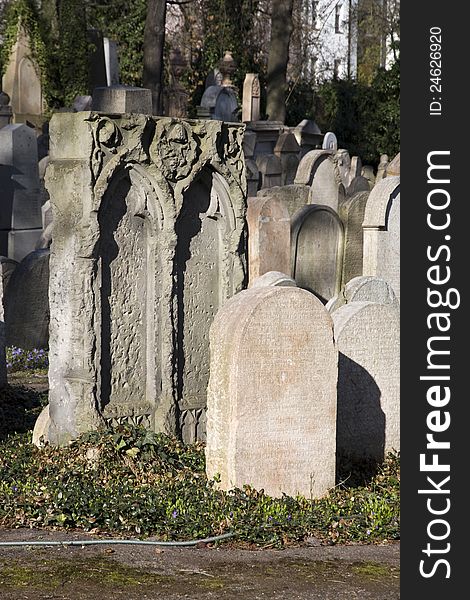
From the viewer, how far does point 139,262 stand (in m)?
8.22

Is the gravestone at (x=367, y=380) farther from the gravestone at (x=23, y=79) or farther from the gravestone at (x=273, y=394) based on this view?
the gravestone at (x=23, y=79)

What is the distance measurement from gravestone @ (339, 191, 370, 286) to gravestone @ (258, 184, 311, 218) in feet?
3.38

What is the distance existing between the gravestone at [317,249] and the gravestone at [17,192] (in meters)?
4.92

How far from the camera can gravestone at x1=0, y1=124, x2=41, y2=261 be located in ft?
53.1

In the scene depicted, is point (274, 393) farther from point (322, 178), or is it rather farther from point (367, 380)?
point (322, 178)

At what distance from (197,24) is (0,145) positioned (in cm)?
1982

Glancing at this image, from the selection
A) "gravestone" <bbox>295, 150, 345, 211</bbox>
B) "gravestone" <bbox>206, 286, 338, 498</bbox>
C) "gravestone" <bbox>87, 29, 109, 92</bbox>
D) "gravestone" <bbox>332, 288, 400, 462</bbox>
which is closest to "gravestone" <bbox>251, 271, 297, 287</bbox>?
"gravestone" <bbox>332, 288, 400, 462</bbox>

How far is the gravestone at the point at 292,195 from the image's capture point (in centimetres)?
1477

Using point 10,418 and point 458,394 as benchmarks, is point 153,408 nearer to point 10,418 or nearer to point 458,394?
point 10,418

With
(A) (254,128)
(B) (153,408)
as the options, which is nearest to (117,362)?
(B) (153,408)

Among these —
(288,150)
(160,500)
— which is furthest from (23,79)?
(160,500)

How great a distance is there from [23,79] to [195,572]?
2800 cm

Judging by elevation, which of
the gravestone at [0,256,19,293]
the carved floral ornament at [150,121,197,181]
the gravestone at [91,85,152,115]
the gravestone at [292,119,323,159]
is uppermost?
the gravestone at [292,119,323,159]

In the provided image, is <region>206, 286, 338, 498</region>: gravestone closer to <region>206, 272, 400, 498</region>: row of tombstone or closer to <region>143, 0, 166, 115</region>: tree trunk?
<region>206, 272, 400, 498</region>: row of tombstone
